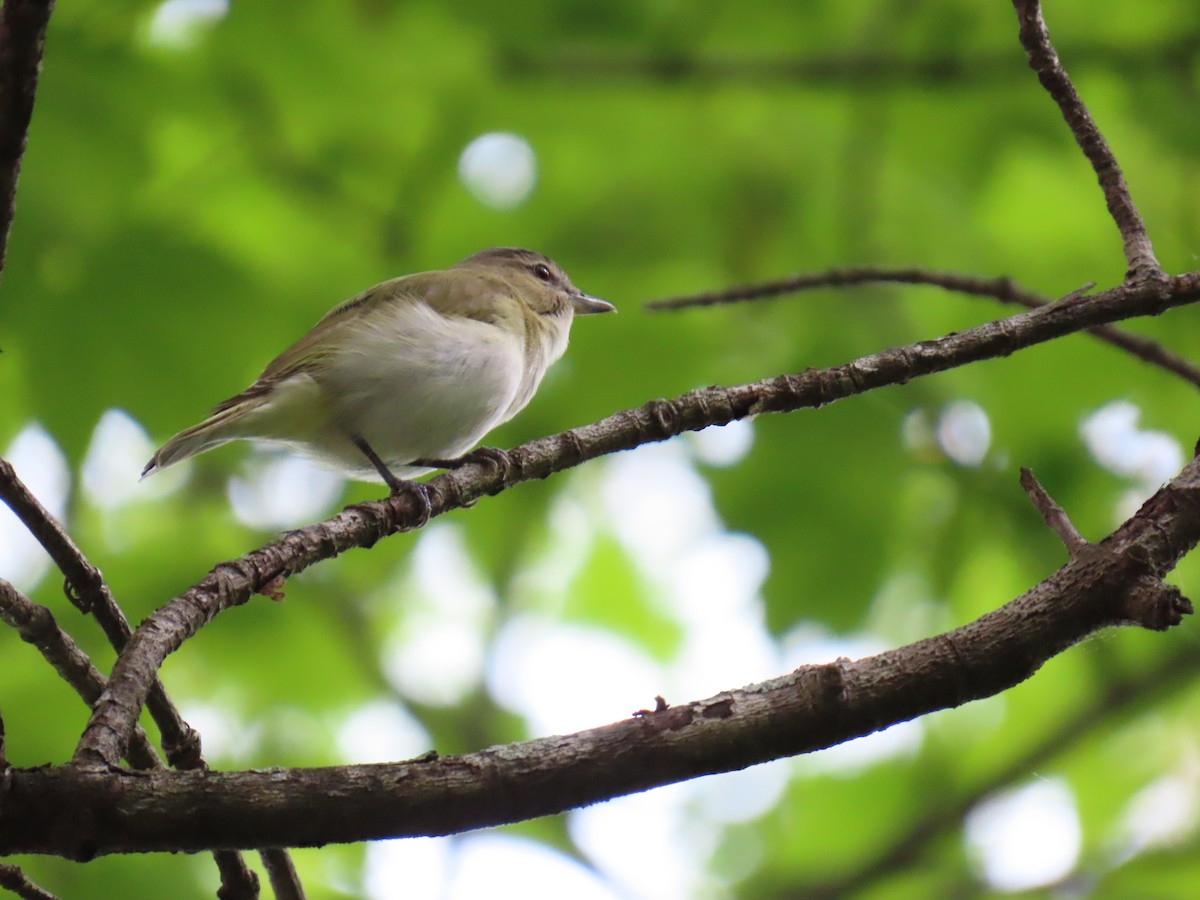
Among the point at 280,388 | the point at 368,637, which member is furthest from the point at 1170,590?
the point at 368,637

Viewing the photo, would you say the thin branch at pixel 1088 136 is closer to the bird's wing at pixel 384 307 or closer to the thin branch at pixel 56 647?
the thin branch at pixel 56 647

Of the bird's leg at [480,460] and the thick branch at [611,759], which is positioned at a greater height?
the bird's leg at [480,460]

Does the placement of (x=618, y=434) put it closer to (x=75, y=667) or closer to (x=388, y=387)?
Answer: (x=75, y=667)

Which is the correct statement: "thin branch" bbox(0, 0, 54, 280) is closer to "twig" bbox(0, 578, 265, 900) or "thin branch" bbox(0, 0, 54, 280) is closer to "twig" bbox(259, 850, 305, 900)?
"twig" bbox(0, 578, 265, 900)

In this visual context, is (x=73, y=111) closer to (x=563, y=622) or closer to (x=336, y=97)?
(x=336, y=97)

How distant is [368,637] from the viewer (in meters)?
5.80

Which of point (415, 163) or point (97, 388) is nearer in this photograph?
point (97, 388)

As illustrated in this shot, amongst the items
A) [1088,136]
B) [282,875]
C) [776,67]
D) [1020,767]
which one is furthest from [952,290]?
[1020,767]

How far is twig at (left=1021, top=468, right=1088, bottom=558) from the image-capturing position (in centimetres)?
186

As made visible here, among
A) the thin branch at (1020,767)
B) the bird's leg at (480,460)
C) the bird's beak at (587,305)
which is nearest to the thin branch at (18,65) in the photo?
the bird's leg at (480,460)

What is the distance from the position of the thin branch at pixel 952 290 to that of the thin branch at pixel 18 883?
69.1 inches

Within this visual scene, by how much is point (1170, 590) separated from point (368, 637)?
4.66 metres

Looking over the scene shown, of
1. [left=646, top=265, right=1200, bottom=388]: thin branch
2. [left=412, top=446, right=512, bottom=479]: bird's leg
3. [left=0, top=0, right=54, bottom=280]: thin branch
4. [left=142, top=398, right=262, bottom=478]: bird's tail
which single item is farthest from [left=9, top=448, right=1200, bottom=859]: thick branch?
[left=142, top=398, right=262, bottom=478]: bird's tail

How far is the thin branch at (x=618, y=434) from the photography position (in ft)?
5.79
